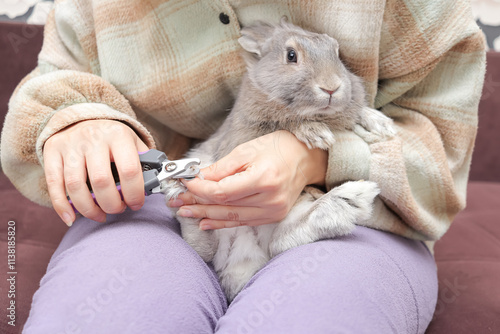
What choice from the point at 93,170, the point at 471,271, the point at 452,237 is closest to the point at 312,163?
the point at 93,170

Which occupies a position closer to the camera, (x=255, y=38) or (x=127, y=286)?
(x=127, y=286)

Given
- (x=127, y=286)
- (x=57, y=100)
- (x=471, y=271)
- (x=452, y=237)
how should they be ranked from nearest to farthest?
(x=127, y=286) → (x=57, y=100) → (x=471, y=271) → (x=452, y=237)

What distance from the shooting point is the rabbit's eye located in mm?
815

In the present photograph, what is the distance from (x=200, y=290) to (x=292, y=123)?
0.34m

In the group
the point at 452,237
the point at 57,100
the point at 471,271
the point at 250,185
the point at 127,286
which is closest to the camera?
the point at 127,286

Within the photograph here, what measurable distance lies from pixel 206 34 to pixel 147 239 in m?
0.44

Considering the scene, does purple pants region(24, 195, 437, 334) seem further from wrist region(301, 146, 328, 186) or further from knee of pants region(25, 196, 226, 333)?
wrist region(301, 146, 328, 186)

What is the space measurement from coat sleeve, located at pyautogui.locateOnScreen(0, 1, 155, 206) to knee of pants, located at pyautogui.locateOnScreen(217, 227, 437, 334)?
1.19 feet

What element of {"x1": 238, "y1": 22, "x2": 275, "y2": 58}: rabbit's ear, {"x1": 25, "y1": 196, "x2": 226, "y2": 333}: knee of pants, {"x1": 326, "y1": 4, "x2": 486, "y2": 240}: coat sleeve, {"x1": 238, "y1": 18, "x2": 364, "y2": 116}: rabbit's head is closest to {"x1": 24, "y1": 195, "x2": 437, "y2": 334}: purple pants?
{"x1": 25, "y1": 196, "x2": 226, "y2": 333}: knee of pants

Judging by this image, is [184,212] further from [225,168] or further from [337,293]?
[337,293]

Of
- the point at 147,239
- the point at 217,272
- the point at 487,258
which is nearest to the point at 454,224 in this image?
the point at 487,258

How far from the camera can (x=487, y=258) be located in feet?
3.71

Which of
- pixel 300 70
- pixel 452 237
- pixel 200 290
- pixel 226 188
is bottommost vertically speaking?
pixel 452 237

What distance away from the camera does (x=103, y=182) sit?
70 cm
